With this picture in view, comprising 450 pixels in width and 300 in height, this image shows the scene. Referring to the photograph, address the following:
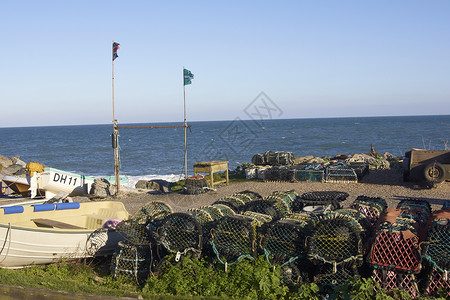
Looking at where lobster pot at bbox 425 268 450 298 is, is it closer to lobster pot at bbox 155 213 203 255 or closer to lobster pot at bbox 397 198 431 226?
lobster pot at bbox 397 198 431 226

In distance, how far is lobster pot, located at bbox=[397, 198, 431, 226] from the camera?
26.3ft

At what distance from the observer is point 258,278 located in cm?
679

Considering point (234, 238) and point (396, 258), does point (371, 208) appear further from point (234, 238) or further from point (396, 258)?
point (234, 238)

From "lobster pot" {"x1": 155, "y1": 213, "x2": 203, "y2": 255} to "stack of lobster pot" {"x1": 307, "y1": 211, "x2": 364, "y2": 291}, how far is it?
1.84 m

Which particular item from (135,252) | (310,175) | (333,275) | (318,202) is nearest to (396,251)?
(333,275)

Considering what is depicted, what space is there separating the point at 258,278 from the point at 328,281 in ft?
3.44

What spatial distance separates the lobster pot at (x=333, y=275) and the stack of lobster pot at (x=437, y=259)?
1003mm

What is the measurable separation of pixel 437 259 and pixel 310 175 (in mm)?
11346

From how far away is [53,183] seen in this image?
1788 cm

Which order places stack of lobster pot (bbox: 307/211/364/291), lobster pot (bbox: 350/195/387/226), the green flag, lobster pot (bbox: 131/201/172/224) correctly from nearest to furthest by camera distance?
stack of lobster pot (bbox: 307/211/364/291) < lobster pot (bbox: 131/201/172/224) < lobster pot (bbox: 350/195/387/226) < the green flag

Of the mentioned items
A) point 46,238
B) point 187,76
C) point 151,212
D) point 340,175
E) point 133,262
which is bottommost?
point 133,262

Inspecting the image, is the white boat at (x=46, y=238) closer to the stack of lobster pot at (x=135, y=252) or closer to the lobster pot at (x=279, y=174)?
the stack of lobster pot at (x=135, y=252)

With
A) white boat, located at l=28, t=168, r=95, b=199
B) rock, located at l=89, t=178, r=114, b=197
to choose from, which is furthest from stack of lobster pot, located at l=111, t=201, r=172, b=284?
white boat, located at l=28, t=168, r=95, b=199

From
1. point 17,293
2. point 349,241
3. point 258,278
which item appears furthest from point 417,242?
point 17,293
